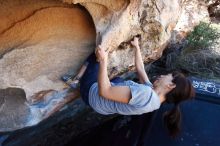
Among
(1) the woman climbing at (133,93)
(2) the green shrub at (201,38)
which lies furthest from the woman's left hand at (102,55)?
(2) the green shrub at (201,38)

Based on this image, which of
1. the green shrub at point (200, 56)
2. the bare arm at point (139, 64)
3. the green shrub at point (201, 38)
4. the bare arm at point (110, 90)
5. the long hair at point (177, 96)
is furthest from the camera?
the green shrub at point (201, 38)

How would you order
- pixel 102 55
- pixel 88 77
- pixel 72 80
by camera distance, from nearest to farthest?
pixel 102 55 → pixel 88 77 → pixel 72 80

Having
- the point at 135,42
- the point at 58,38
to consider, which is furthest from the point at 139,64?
the point at 58,38

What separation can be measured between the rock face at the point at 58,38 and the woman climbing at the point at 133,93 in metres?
0.24

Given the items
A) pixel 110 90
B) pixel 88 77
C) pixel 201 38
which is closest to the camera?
pixel 110 90

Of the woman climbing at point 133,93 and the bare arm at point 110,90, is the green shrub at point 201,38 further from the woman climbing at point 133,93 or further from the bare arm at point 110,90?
the bare arm at point 110,90

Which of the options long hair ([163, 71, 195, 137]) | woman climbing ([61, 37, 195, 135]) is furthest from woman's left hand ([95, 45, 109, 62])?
long hair ([163, 71, 195, 137])

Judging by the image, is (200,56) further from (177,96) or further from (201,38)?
(177,96)

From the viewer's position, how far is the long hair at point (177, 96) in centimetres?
283

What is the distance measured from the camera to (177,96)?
287 cm

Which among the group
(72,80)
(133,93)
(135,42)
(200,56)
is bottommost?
(200,56)

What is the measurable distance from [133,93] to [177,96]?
353 mm

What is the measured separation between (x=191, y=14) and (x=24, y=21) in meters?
2.68

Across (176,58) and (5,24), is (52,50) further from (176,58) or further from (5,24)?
(176,58)
